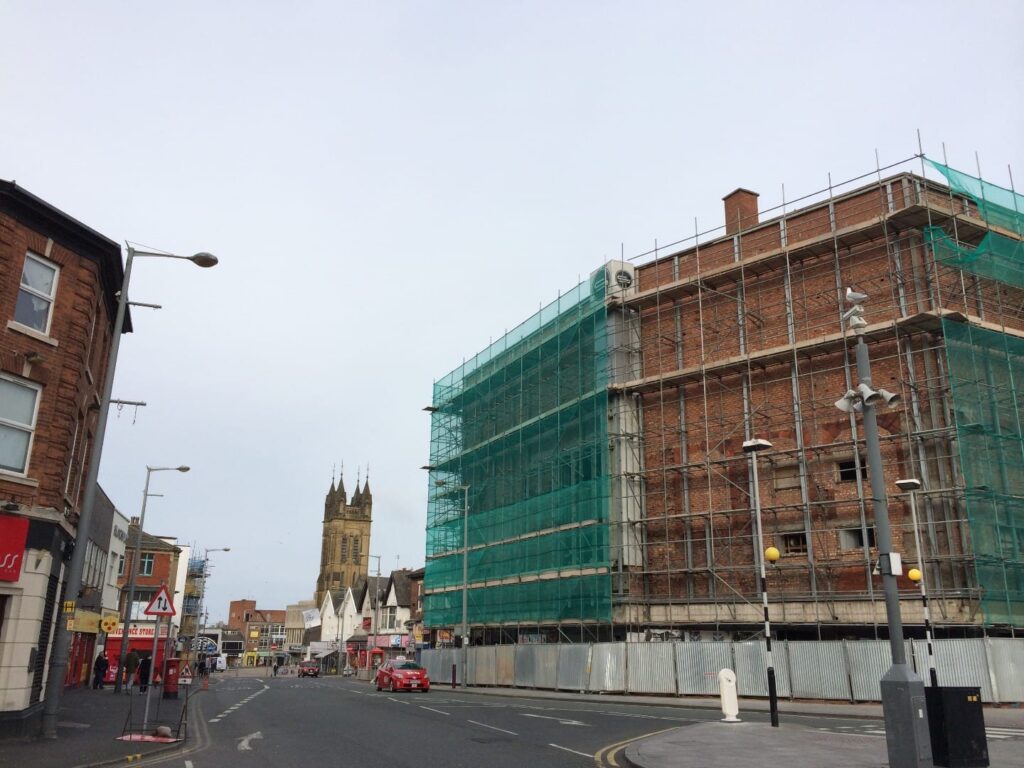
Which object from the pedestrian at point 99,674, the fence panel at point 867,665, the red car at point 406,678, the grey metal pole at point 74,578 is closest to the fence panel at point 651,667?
the fence panel at point 867,665

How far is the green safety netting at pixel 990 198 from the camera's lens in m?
29.1

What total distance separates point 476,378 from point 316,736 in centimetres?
3392

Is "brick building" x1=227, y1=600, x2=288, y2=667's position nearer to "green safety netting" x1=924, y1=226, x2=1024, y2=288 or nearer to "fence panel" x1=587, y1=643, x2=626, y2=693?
"fence panel" x1=587, y1=643, x2=626, y2=693

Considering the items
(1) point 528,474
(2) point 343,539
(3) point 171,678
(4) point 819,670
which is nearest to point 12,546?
(3) point 171,678

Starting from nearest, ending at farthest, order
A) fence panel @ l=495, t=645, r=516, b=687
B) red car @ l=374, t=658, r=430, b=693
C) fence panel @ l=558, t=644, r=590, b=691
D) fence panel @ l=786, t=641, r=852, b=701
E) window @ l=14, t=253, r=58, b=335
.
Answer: window @ l=14, t=253, r=58, b=335 → fence panel @ l=786, t=641, r=852, b=701 → fence panel @ l=558, t=644, r=590, b=691 → red car @ l=374, t=658, r=430, b=693 → fence panel @ l=495, t=645, r=516, b=687

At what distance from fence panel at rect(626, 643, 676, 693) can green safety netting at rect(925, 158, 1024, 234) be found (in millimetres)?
19201

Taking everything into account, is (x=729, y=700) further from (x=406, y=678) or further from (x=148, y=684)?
(x=406, y=678)

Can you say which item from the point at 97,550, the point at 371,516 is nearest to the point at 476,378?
the point at 97,550

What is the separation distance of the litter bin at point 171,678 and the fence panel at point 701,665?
18.5m

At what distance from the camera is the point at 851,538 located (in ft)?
95.4

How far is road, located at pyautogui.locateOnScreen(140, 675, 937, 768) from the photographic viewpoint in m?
13.4

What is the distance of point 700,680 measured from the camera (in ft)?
95.3

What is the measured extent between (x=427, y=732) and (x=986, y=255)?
24485 millimetres

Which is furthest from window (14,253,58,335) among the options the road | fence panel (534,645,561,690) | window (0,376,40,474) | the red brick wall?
fence panel (534,645,561,690)
